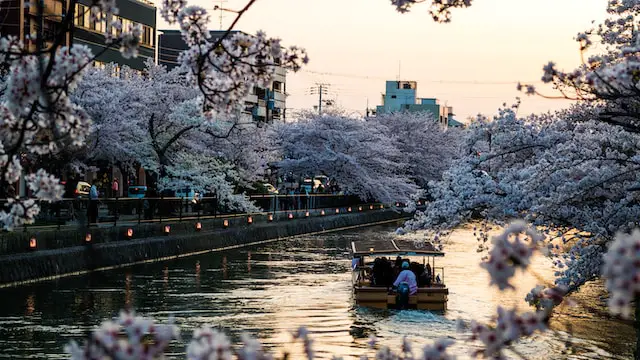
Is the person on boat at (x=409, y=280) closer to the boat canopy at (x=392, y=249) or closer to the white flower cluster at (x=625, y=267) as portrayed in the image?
the boat canopy at (x=392, y=249)

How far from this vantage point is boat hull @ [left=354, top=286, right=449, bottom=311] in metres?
28.5

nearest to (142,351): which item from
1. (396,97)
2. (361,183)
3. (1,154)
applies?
(1,154)

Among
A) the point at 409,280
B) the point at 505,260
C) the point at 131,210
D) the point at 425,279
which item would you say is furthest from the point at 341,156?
the point at 505,260

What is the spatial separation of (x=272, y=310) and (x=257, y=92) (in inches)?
3248

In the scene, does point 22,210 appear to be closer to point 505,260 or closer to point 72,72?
point 72,72

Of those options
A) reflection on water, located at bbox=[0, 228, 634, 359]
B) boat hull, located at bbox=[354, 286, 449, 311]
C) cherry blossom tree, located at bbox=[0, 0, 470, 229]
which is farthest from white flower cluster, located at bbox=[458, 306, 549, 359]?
boat hull, located at bbox=[354, 286, 449, 311]

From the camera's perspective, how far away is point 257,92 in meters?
111

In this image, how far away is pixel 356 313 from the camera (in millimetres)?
28625

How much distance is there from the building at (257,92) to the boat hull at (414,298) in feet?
235

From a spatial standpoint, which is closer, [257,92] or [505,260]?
[505,260]

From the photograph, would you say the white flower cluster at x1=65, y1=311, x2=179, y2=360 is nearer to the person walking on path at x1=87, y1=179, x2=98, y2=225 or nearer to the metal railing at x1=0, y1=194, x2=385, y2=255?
the metal railing at x1=0, y1=194, x2=385, y2=255

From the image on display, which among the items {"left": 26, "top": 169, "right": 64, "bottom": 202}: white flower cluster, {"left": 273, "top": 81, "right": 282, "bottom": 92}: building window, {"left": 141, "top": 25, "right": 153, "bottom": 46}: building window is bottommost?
{"left": 26, "top": 169, "right": 64, "bottom": 202}: white flower cluster

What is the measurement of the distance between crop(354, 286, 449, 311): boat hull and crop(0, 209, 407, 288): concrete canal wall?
398 inches

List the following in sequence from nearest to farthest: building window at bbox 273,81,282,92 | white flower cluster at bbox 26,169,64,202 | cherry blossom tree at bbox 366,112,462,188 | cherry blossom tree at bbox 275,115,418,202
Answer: white flower cluster at bbox 26,169,64,202 → cherry blossom tree at bbox 275,115,418,202 → cherry blossom tree at bbox 366,112,462,188 → building window at bbox 273,81,282,92
